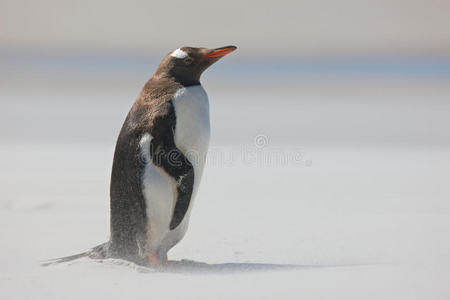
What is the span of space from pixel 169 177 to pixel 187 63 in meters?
0.65

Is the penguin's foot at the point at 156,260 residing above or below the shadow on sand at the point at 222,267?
above

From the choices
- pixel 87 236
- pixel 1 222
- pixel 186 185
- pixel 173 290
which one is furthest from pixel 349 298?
pixel 1 222

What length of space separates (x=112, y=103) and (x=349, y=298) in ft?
36.6

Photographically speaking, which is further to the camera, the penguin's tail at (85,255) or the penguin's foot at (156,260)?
the penguin's tail at (85,255)

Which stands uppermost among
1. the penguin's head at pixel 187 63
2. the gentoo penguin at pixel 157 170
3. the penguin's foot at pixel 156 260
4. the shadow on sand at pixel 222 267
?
the penguin's head at pixel 187 63

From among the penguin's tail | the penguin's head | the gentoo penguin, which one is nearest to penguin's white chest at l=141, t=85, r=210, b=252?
the gentoo penguin

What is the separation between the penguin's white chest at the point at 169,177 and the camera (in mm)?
2988

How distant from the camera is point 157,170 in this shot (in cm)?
298

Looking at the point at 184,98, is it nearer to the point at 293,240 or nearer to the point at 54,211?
the point at 293,240

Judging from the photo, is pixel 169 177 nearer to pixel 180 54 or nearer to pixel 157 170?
pixel 157 170

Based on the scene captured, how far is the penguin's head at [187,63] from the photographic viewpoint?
321 centimetres

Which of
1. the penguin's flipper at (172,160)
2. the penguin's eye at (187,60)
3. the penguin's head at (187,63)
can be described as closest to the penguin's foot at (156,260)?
the penguin's flipper at (172,160)

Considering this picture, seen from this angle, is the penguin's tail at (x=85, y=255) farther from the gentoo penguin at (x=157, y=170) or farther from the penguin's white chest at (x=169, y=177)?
the penguin's white chest at (x=169, y=177)

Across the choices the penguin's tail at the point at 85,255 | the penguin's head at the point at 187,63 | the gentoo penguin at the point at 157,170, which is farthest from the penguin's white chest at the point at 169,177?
the penguin's tail at the point at 85,255
